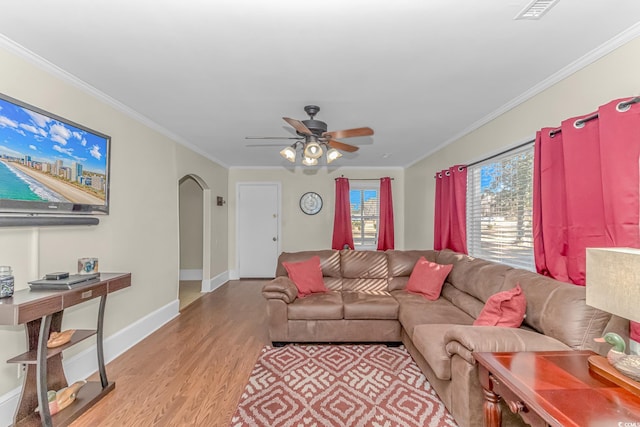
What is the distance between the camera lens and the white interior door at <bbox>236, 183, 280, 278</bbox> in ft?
22.3

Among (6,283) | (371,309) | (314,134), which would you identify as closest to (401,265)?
(371,309)

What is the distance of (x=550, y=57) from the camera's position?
87.4 inches

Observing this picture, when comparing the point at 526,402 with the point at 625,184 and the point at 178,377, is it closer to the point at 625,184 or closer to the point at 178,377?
the point at 625,184

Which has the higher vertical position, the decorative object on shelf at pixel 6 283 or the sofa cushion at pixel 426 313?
the decorative object on shelf at pixel 6 283

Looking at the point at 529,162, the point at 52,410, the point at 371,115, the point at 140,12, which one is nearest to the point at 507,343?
the point at 529,162

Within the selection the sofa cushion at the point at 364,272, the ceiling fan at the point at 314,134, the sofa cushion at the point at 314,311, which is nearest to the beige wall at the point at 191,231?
the sofa cushion at the point at 364,272

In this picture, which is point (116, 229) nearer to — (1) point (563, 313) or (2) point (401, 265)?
(2) point (401, 265)

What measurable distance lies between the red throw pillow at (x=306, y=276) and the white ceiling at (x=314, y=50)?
1723 millimetres

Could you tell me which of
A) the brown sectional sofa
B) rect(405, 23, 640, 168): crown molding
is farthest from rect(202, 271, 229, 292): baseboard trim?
rect(405, 23, 640, 168): crown molding

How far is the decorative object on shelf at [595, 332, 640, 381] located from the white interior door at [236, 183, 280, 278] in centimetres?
579

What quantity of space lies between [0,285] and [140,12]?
1709mm

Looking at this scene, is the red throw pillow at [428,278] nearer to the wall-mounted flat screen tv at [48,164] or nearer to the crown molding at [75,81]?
the wall-mounted flat screen tv at [48,164]

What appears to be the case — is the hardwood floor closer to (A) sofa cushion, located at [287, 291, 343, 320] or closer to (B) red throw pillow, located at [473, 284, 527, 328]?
(A) sofa cushion, located at [287, 291, 343, 320]

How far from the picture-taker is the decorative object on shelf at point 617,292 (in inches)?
47.7
